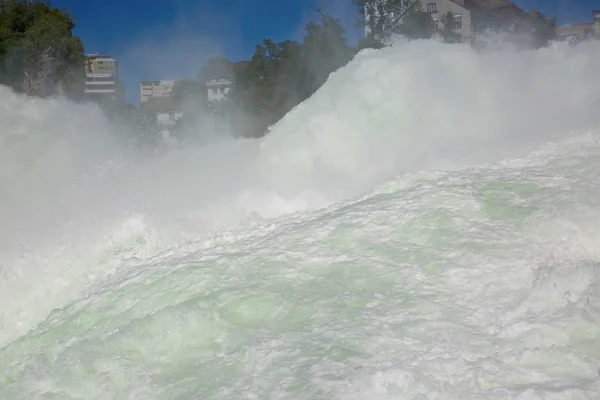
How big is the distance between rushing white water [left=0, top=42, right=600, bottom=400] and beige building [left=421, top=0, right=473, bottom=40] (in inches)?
524

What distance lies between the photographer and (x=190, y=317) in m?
4.23

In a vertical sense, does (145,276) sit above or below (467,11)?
below

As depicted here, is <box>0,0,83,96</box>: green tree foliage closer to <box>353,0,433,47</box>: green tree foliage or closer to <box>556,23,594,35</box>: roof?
<box>353,0,433,47</box>: green tree foliage

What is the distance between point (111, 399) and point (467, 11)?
81.8ft

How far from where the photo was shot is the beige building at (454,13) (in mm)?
23359

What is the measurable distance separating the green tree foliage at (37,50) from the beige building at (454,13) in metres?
13.4

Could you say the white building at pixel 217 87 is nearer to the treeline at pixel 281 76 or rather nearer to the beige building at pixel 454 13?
the treeline at pixel 281 76

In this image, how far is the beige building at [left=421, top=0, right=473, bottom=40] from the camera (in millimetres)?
23359

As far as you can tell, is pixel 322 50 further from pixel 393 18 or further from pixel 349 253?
pixel 349 253

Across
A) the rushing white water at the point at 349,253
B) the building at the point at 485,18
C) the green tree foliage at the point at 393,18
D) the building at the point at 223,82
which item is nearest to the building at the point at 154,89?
the building at the point at 223,82

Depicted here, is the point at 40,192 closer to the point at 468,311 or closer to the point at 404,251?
the point at 404,251

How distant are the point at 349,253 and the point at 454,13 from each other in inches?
936

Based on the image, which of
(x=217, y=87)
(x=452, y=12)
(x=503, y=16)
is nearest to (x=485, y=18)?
(x=503, y=16)

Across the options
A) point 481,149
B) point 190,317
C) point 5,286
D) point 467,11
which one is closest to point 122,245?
point 5,286
